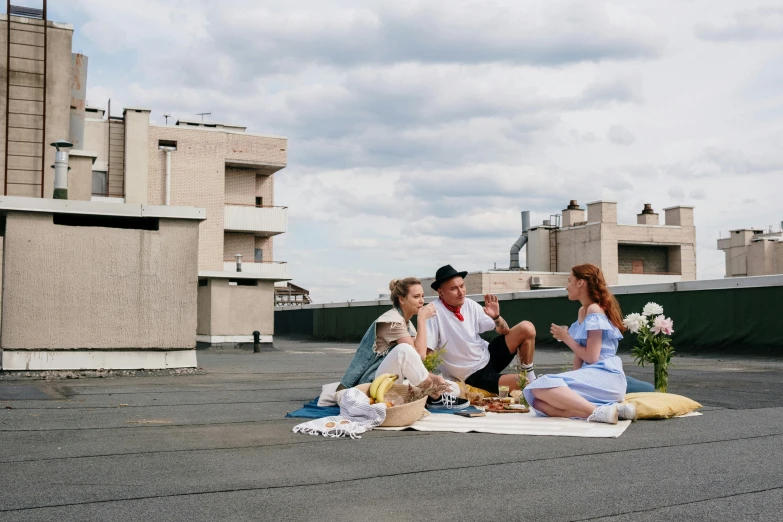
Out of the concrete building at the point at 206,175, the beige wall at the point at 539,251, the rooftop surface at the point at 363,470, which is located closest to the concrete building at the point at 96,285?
the rooftop surface at the point at 363,470

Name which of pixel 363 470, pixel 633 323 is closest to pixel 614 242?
pixel 633 323

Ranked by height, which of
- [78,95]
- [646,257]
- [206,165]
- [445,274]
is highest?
[206,165]

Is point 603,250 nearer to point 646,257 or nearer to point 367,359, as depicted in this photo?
point 646,257

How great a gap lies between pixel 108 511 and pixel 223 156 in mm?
40653

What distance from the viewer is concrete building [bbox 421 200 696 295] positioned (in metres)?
56.5

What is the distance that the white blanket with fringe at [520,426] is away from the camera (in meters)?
6.59

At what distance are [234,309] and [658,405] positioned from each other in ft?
74.2

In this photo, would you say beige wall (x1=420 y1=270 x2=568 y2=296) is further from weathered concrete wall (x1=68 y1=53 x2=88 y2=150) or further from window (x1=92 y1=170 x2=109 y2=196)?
weathered concrete wall (x1=68 y1=53 x2=88 y2=150)

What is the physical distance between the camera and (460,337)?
28.0 feet

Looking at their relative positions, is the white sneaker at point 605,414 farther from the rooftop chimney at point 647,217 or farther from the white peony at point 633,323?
the rooftop chimney at point 647,217

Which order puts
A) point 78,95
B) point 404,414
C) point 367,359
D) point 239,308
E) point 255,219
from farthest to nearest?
point 255,219, point 239,308, point 78,95, point 367,359, point 404,414

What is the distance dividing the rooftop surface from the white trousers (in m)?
0.82

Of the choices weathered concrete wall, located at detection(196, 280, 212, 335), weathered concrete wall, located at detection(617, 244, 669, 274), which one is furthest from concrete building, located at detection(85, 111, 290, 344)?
weathered concrete wall, located at detection(617, 244, 669, 274)

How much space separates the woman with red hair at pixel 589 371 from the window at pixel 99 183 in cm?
3565
